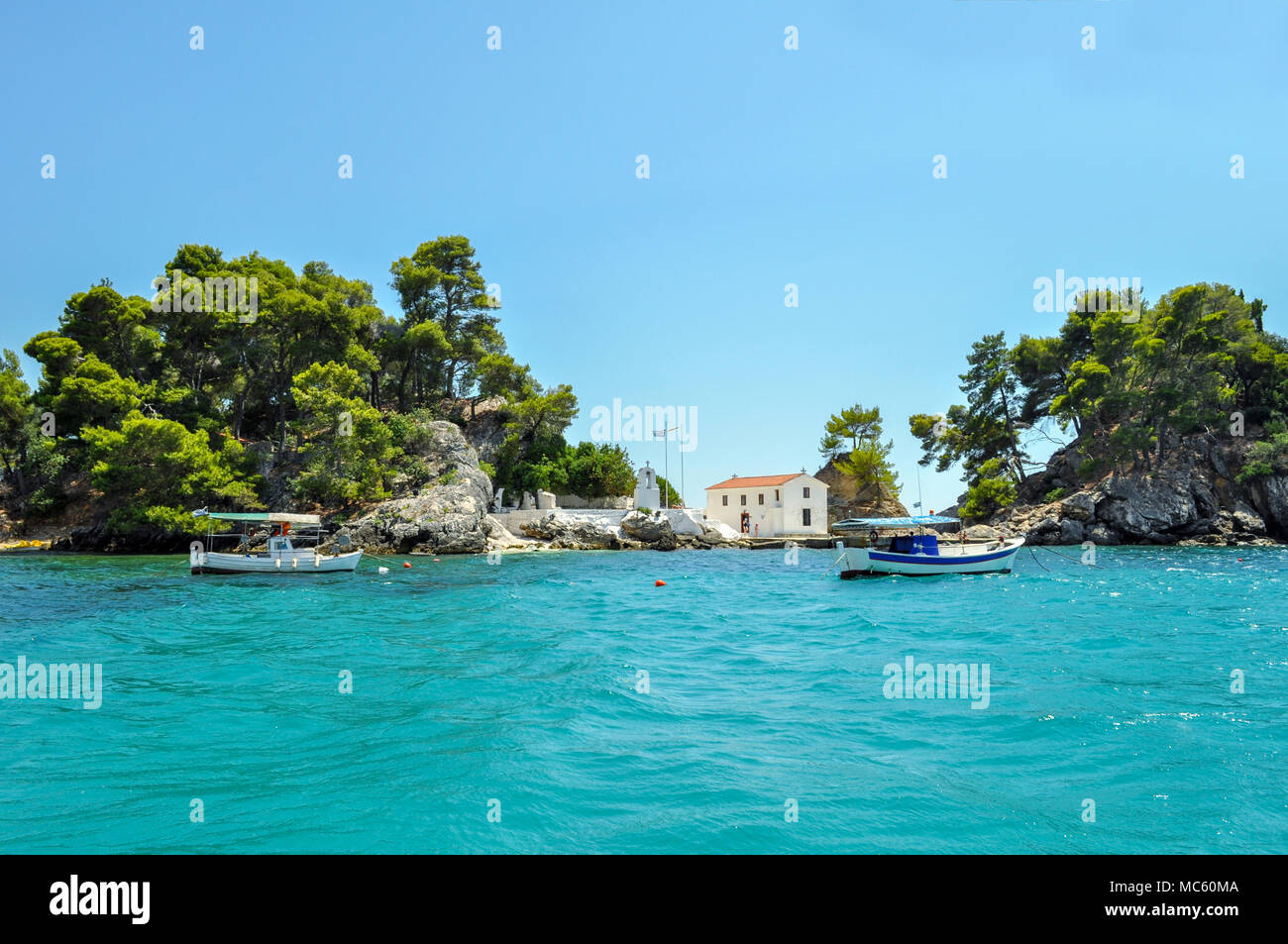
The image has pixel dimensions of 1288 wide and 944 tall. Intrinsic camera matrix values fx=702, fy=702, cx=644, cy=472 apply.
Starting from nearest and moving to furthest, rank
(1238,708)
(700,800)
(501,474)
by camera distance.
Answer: (700,800), (1238,708), (501,474)

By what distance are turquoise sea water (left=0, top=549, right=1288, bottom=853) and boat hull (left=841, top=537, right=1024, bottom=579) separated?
9.70 m

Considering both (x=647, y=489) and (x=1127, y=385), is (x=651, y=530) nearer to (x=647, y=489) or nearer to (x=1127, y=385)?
(x=647, y=489)

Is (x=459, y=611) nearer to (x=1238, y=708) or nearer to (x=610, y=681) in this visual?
(x=610, y=681)

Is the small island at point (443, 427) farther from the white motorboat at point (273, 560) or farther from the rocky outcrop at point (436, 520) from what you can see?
the white motorboat at point (273, 560)

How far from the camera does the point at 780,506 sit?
5444 centimetres

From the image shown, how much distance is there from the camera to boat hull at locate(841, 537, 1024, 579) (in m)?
26.6

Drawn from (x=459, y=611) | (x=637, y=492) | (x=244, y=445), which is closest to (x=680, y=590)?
(x=459, y=611)

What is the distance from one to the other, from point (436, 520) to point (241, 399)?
19364 millimetres

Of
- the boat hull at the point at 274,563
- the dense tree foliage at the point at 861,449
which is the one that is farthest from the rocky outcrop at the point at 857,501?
the boat hull at the point at 274,563

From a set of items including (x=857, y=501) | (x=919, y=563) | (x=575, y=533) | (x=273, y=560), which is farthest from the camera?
(x=857, y=501)

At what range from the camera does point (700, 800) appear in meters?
5.80

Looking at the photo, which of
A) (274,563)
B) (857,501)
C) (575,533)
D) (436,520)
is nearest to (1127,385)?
(857,501)
